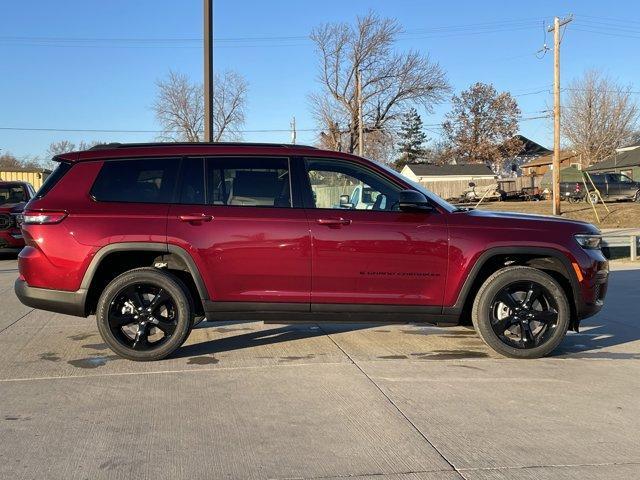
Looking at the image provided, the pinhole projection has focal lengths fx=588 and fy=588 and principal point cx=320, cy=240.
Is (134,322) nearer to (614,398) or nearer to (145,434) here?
(145,434)

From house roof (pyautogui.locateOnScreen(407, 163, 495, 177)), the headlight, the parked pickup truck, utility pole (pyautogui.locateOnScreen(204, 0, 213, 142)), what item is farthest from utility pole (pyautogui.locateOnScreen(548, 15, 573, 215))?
house roof (pyautogui.locateOnScreen(407, 163, 495, 177))

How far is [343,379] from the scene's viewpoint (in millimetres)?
5023

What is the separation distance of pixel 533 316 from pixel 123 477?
3.92 metres

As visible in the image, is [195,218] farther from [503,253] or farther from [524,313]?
[524,313]

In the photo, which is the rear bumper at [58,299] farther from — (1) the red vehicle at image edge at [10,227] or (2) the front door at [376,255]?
(1) the red vehicle at image edge at [10,227]

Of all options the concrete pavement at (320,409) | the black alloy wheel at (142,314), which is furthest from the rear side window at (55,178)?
the concrete pavement at (320,409)

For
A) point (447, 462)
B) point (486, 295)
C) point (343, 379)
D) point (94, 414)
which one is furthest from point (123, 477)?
point (486, 295)

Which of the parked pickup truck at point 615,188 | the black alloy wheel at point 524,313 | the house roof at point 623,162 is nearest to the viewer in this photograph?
the black alloy wheel at point 524,313

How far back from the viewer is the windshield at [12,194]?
14.7m

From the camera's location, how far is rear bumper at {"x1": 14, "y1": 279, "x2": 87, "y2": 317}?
17.6 ft

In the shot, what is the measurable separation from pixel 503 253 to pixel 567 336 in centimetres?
201

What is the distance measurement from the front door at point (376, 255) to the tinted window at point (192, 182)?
1.02 metres

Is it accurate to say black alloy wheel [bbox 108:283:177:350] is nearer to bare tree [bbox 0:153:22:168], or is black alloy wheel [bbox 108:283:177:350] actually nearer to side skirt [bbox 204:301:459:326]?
side skirt [bbox 204:301:459:326]

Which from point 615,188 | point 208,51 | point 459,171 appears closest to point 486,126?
point 459,171
